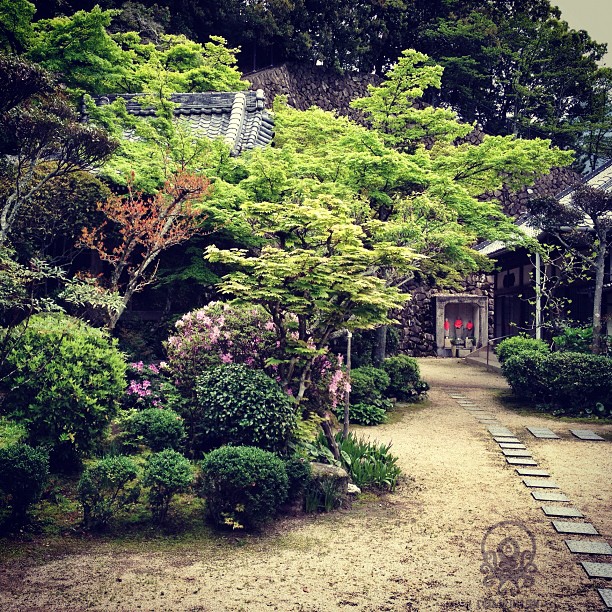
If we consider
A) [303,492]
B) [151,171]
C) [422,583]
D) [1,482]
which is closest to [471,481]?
[303,492]

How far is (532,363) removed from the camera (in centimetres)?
1380

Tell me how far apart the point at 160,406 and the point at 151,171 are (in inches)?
193

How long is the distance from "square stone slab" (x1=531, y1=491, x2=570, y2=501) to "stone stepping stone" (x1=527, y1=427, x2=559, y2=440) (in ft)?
10.8

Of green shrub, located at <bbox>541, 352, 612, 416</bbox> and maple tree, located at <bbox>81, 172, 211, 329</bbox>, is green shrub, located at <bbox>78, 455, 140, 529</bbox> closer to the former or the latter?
maple tree, located at <bbox>81, 172, 211, 329</bbox>

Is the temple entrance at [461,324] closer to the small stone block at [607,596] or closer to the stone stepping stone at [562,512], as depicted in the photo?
the stone stepping stone at [562,512]

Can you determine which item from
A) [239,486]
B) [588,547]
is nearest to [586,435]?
[588,547]

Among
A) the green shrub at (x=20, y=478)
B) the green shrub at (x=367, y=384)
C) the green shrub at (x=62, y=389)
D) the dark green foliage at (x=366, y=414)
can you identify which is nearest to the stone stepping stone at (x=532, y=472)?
the dark green foliage at (x=366, y=414)

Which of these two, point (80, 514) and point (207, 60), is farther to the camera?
point (207, 60)

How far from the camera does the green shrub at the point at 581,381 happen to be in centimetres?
1263

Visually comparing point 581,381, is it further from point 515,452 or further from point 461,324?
point 461,324

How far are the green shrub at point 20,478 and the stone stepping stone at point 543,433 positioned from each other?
8.71 meters

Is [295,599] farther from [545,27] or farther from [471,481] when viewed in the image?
[545,27]

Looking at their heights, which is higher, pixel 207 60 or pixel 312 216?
pixel 207 60

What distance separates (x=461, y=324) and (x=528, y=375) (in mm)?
13794
